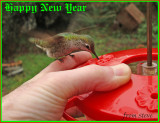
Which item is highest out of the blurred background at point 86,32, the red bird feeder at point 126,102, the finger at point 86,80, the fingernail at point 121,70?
the blurred background at point 86,32

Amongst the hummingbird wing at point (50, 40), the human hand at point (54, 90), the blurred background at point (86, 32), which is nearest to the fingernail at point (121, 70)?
the human hand at point (54, 90)

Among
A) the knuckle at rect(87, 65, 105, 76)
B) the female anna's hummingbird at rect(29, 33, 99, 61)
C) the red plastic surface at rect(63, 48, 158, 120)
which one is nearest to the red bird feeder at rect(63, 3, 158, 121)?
the red plastic surface at rect(63, 48, 158, 120)

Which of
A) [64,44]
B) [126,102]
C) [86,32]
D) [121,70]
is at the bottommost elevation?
[126,102]

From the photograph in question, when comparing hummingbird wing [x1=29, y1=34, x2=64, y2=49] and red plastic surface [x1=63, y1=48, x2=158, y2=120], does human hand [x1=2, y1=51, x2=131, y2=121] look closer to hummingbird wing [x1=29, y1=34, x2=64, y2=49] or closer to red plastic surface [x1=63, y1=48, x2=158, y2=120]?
red plastic surface [x1=63, y1=48, x2=158, y2=120]

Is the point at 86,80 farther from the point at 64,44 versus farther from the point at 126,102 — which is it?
the point at 64,44

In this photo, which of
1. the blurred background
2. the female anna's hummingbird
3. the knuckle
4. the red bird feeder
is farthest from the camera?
the blurred background

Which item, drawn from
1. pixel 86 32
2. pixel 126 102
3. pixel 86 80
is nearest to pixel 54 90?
pixel 86 80

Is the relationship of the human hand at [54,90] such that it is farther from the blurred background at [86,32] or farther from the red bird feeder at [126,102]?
the blurred background at [86,32]
